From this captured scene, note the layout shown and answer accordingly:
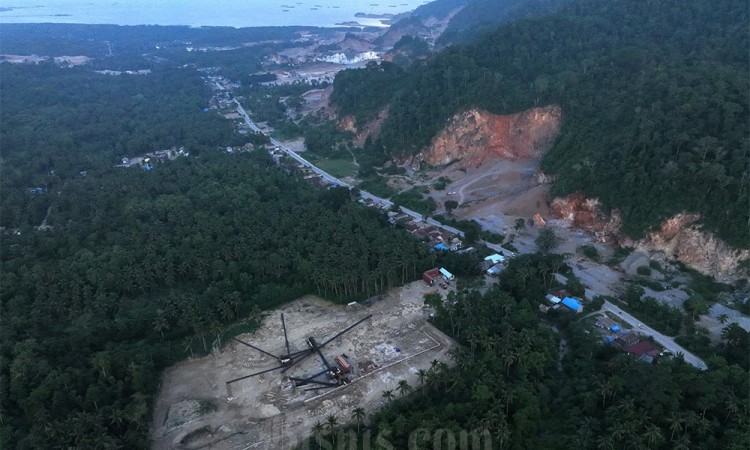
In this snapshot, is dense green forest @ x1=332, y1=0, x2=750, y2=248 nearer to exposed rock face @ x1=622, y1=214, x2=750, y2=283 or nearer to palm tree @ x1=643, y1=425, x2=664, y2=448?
exposed rock face @ x1=622, y1=214, x2=750, y2=283

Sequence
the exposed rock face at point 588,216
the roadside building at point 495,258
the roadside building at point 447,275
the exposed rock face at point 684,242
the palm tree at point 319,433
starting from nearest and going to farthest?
the palm tree at point 319,433
the exposed rock face at point 684,242
the roadside building at point 447,275
the roadside building at point 495,258
the exposed rock face at point 588,216

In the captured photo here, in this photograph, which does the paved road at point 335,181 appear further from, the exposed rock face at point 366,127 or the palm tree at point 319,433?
the palm tree at point 319,433

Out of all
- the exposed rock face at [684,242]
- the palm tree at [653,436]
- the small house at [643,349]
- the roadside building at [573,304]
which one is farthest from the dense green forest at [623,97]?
the palm tree at [653,436]

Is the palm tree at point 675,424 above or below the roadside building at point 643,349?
above

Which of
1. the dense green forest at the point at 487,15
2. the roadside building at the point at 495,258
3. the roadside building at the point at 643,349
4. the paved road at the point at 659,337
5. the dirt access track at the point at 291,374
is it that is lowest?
the dirt access track at the point at 291,374

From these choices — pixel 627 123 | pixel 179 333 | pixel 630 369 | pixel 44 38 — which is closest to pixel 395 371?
pixel 630 369

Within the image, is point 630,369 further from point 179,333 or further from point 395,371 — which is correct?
point 179,333

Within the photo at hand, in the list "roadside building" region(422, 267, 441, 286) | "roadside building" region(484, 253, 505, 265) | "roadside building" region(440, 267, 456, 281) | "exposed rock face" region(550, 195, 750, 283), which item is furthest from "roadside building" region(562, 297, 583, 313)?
"exposed rock face" region(550, 195, 750, 283)
